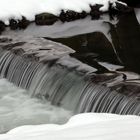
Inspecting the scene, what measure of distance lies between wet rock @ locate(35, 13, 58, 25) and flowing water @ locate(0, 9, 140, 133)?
1262mm

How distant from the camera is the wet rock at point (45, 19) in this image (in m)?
13.0

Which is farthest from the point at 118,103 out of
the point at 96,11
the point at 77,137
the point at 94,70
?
the point at 96,11

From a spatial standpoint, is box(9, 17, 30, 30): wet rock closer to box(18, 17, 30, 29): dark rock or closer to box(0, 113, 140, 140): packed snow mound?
box(18, 17, 30, 29): dark rock

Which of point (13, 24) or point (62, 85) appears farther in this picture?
point (13, 24)

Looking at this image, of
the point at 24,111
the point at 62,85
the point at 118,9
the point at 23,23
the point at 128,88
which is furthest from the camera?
the point at 118,9

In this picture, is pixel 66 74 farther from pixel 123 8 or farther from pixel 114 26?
pixel 123 8

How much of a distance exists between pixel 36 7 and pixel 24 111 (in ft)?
19.5

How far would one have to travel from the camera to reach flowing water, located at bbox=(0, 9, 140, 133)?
24.2 ft

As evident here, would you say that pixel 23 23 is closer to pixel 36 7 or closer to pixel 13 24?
pixel 13 24

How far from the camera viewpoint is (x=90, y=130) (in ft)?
14.0

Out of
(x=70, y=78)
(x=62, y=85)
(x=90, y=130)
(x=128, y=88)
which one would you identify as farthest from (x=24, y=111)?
(x=90, y=130)

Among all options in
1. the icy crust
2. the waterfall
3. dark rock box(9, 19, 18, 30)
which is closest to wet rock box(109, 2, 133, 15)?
the icy crust

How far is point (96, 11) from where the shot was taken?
13.8 meters

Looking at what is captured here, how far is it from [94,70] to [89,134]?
412cm
